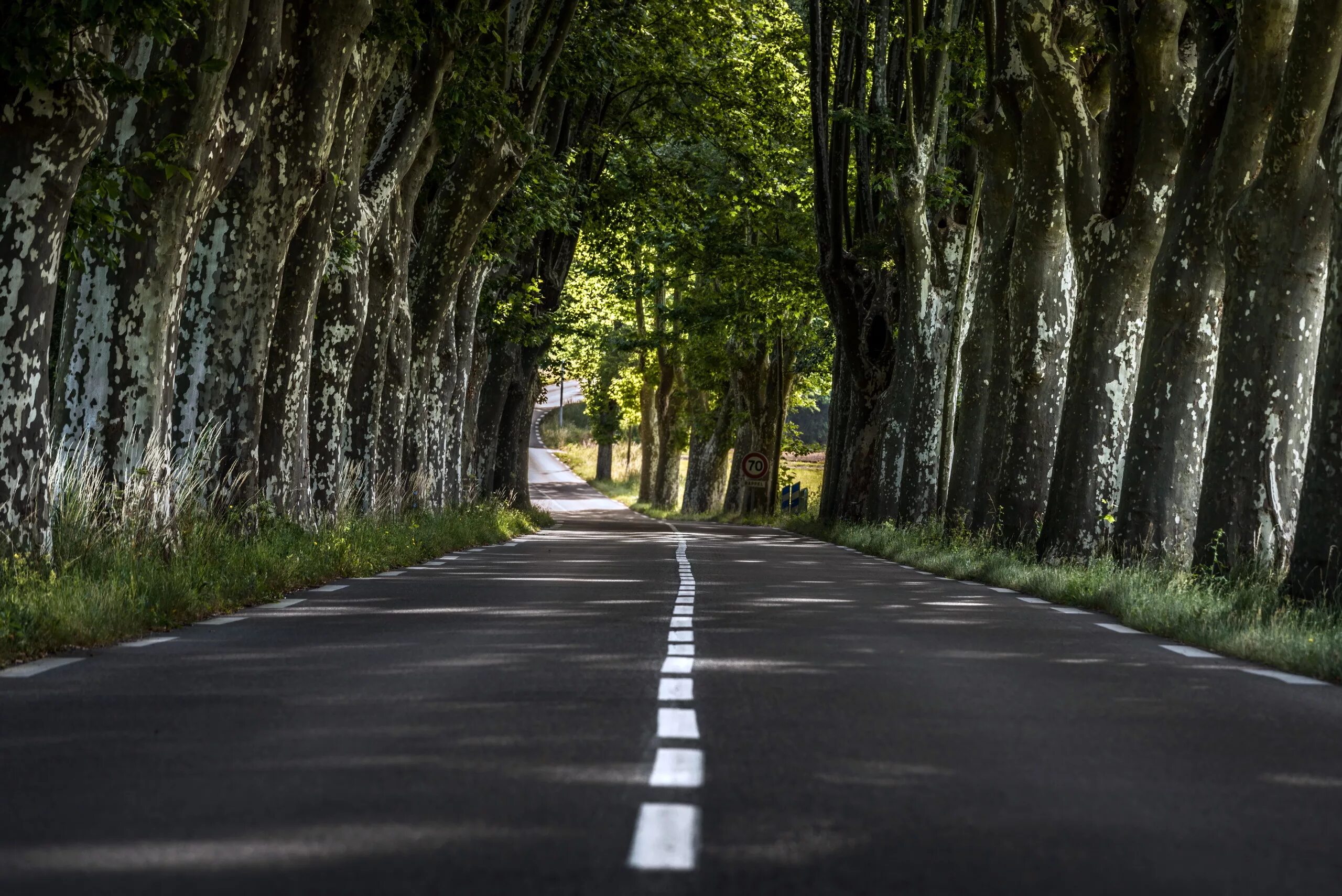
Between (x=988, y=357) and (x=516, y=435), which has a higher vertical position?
(x=988, y=357)

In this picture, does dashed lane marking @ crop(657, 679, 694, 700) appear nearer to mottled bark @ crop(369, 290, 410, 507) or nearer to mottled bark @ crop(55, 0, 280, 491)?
mottled bark @ crop(55, 0, 280, 491)

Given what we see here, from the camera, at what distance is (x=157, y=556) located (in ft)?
42.5

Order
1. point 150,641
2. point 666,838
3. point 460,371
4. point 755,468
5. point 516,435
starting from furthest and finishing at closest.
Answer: point 755,468 < point 516,435 < point 460,371 < point 150,641 < point 666,838

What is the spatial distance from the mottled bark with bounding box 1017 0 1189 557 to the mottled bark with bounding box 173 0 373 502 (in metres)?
8.05

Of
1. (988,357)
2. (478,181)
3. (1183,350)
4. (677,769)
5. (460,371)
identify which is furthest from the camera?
(460,371)

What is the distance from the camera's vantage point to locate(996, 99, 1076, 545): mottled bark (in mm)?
21500

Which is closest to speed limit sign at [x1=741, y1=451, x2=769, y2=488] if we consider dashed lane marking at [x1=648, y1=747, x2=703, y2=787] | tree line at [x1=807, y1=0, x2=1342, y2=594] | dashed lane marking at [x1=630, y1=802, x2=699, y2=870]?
tree line at [x1=807, y1=0, x2=1342, y2=594]

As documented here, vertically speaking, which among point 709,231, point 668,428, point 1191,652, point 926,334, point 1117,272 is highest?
point 709,231

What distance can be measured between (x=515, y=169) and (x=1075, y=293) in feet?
26.3

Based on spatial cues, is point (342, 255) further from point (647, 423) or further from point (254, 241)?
point (647, 423)

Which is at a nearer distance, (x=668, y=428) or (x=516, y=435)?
(x=516, y=435)

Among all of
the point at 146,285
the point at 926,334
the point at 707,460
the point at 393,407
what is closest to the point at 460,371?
the point at 393,407

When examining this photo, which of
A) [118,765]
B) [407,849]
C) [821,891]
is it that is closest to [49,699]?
[118,765]

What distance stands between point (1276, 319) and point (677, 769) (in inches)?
385
